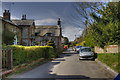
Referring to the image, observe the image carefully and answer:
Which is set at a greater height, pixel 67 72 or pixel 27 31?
pixel 27 31

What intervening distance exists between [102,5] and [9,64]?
13.8 metres

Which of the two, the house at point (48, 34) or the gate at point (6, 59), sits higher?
the house at point (48, 34)

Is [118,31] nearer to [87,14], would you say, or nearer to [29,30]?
[87,14]

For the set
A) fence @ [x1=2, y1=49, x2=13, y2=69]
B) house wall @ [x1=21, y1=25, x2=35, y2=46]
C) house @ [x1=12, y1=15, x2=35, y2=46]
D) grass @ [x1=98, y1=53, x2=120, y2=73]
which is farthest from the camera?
house wall @ [x1=21, y1=25, x2=35, y2=46]

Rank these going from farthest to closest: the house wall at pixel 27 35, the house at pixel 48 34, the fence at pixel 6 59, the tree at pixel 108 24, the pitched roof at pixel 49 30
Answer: the pitched roof at pixel 49 30 → the house at pixel 48 34 → the house wall at pixel 27 35 → the tree at pixel 108 24 → the fence at pixel 6 59

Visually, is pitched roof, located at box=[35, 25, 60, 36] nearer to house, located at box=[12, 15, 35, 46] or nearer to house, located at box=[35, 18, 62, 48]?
house, located at box=[35, 18, 62, 48]

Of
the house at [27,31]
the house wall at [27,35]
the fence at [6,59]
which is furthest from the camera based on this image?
the house wall at [27,35]

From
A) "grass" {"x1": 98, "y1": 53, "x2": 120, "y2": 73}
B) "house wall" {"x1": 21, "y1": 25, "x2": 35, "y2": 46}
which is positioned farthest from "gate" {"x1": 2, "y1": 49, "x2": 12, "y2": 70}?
"house wall" {"x1": 21, "y1": 25, "x2": 35, "y2": 46}

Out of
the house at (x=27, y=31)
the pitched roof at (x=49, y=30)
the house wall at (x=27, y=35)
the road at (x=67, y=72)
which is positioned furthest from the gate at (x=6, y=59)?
the pitched roof at (x=49, y=30)

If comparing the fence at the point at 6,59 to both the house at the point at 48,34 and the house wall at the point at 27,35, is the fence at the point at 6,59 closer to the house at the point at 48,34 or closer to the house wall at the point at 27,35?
the house wall at the point at 27,35

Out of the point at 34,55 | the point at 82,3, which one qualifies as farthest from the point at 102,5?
the point at 34,55

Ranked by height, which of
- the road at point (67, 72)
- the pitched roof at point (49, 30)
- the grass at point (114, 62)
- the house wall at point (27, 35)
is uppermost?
the pitched roof at point (49, 30)

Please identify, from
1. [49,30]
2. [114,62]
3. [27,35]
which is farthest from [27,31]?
[114,62]

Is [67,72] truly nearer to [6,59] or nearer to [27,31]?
[6,59]
